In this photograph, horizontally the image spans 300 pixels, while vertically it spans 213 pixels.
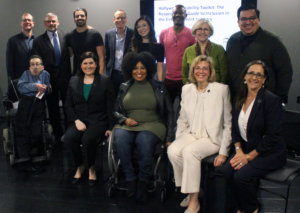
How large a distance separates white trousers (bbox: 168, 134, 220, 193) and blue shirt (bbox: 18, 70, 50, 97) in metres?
1.77

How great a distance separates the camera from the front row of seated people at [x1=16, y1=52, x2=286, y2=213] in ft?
7.78

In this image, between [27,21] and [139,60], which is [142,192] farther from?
[27,21]

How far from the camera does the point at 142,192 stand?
2869mm

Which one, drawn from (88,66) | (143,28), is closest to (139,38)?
(143,28)

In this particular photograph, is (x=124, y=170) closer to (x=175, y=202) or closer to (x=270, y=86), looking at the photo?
(x=175, y=202)

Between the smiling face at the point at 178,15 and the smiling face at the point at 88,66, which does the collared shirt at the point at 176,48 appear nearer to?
the smiling face at the point at 178,15

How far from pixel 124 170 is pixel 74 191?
595mm

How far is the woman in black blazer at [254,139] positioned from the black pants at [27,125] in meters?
2.18

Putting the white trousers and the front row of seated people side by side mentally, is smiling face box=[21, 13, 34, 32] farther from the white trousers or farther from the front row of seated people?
the white trousers

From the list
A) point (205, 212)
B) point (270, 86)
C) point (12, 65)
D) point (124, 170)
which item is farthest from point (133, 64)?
point (12, 65)

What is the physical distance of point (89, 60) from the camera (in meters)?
3.27

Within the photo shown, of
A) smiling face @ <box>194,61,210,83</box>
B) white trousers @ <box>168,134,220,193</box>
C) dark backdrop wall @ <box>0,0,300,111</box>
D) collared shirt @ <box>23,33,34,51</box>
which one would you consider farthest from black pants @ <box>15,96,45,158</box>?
dark backdrop wall @ <box>0,0,300,111</box>

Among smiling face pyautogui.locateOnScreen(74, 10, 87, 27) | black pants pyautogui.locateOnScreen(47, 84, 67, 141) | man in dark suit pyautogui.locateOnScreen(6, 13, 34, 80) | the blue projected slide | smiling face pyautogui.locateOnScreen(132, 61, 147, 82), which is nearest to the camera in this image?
smiling face pyautogui.locateOnScreen(132, 61, 147, 82)

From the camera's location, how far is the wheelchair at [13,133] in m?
3.61
